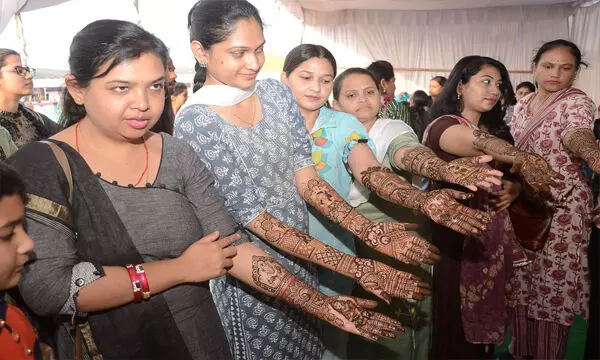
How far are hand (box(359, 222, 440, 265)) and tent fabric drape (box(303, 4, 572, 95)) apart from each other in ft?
26.4

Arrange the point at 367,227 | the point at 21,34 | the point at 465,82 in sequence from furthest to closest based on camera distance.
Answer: the point at 21,34 < the point at 465,82 < the point at 367,227

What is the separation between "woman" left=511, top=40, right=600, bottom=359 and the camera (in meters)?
2.79

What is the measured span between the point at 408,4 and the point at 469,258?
24.3ft

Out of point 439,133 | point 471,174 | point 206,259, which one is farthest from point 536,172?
point 206,259

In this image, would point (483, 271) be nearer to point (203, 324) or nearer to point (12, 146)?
point (203, 324)

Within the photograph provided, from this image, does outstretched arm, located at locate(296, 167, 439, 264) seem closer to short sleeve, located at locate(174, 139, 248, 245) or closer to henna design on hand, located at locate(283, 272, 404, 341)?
henna design on hand, located at locate(283, 272, 404, 341)

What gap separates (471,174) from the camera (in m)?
1.72

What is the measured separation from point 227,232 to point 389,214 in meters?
1.24

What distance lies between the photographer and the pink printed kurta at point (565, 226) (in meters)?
2.79

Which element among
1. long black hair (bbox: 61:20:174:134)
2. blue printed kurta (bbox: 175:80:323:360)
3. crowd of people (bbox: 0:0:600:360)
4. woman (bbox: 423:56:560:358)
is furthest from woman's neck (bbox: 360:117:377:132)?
long black hair (bbox: 61:20:174:134)

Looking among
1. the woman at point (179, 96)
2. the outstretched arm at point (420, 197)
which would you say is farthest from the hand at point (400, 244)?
the woman at point (179, 96)

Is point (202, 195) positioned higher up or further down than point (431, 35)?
further down

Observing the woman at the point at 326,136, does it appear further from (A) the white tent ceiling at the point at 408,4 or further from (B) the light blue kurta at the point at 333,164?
(A) the white tent ceiling at the point at 408,4

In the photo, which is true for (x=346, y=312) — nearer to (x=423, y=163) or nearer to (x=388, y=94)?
(x=423, y=163)
